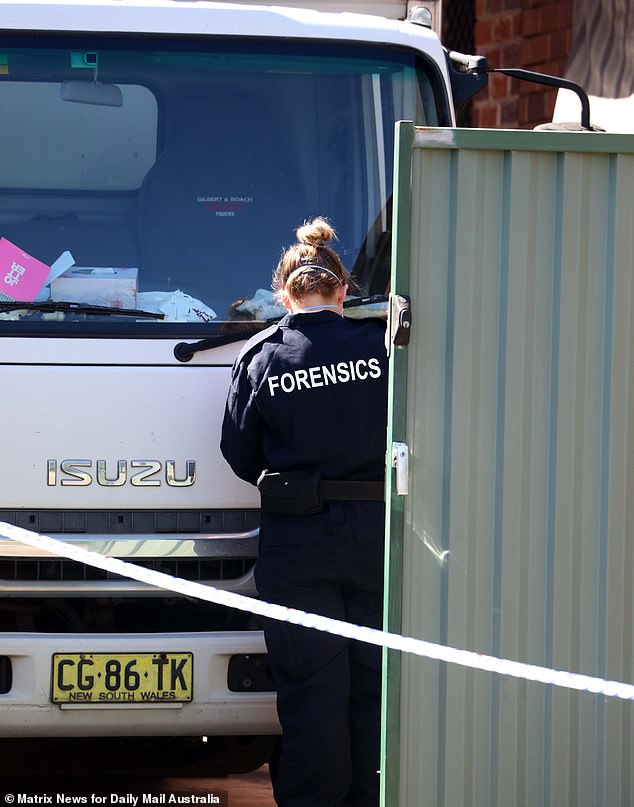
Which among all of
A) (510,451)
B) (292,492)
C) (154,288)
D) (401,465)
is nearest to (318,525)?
(292,492)

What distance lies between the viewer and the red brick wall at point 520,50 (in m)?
8.52

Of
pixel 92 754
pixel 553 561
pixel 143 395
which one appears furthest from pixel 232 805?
pixel 553 561

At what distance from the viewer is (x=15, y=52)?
170 inches

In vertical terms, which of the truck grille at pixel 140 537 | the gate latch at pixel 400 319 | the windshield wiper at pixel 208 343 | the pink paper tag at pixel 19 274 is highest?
the pink paper tag at pixel 19 274

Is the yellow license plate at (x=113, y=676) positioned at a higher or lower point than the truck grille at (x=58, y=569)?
lower

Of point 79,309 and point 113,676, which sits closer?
point 113,676

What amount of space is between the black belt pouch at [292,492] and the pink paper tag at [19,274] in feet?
3.47

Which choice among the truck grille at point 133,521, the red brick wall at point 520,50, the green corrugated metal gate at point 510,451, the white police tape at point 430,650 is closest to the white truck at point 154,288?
the truck grille at point 133,521

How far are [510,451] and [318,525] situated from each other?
0.71m

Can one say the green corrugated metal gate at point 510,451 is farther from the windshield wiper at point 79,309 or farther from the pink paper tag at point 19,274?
the pink paper tag at point 19,274

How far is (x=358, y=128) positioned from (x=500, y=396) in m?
1.54

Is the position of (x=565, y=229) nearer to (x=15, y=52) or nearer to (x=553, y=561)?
(x=553, y=561)

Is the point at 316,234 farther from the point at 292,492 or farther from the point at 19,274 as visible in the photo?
the point at 19,274

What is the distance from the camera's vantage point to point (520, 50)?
8984 mm
